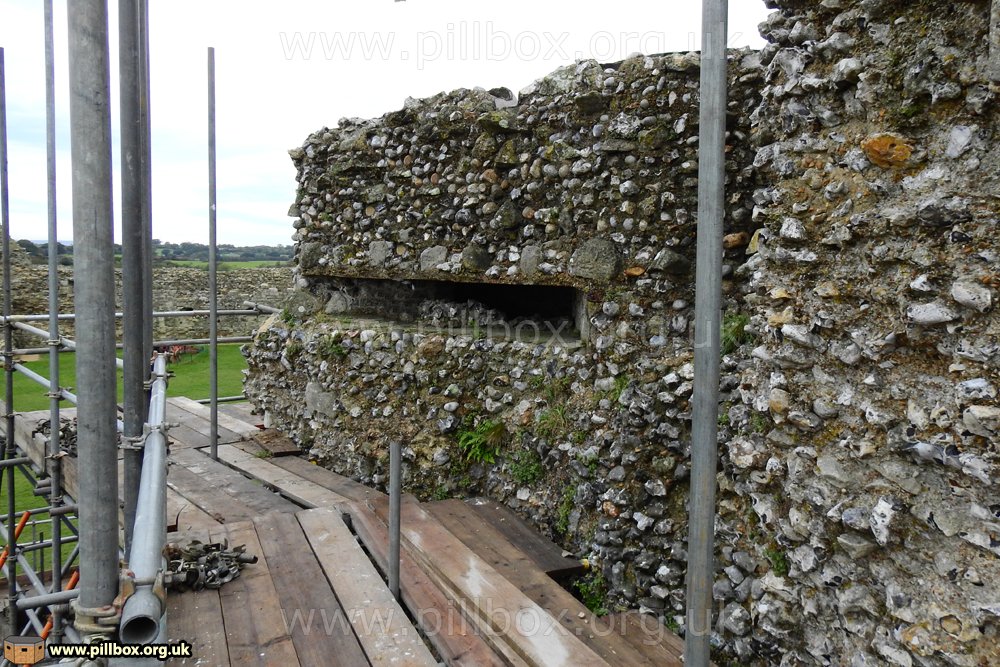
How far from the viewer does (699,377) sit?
222 cm

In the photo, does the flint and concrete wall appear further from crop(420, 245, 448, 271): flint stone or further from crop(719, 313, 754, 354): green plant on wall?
crop(719, 313, 754, 354): green plant on wall

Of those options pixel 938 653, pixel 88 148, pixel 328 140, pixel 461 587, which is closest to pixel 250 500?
pixel 461 587

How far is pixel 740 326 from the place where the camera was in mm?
3078

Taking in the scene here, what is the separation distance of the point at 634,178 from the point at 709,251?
54.6 inches

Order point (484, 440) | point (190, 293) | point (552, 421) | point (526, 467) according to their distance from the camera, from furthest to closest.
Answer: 1. point (190, 293)
2. point (484, 440)
3. point (526, 467)
4. point (552, 421)

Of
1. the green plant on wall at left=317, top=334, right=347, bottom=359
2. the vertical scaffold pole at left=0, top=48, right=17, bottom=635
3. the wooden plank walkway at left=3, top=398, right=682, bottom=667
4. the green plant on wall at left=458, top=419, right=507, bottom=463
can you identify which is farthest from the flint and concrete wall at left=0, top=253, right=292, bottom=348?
the green plant on wall at left=458, top=419, right=507, bottom=463

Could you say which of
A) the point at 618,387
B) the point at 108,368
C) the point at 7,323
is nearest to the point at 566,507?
the point at 618,387

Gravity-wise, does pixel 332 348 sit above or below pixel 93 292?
below

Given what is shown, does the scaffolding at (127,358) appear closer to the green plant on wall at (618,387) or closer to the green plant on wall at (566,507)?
the green plant on wall at (618,387)

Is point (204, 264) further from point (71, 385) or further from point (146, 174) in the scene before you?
point (146, 174)

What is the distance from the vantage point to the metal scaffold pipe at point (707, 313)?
6.90 ft

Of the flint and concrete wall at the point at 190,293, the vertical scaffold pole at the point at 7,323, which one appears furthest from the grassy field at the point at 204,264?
the vertical scaffold pole at the point at 7,323

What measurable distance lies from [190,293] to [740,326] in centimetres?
1563

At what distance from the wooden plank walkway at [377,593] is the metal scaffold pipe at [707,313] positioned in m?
0.63
